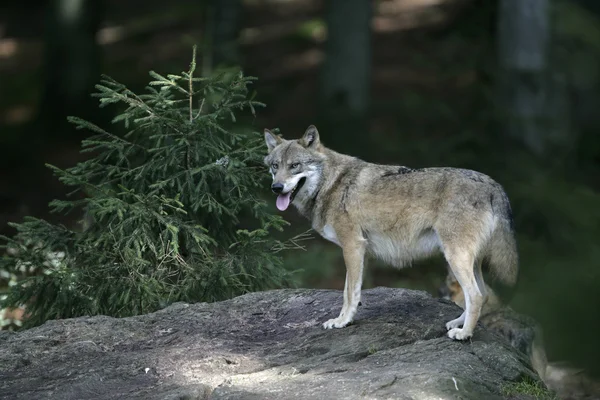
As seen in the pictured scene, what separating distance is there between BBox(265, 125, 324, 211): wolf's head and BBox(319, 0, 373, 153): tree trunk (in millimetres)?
11565

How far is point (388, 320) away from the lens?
787cm

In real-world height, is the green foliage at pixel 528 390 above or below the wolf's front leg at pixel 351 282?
below

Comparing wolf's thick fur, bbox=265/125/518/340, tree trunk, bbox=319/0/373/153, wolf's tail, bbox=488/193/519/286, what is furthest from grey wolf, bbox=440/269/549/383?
tree trunk, bbox=319/0/373/153

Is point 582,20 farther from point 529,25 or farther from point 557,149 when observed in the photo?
point 557,149

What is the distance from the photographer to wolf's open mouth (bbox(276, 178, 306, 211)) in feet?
26.8

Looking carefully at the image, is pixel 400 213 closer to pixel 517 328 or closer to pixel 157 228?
pixel 517 328

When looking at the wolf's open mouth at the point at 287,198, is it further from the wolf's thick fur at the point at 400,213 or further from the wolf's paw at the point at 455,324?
the wolf's paw at the point at 455,324

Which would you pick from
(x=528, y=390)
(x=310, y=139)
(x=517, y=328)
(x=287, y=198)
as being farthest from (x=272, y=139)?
(x=528, y=390)

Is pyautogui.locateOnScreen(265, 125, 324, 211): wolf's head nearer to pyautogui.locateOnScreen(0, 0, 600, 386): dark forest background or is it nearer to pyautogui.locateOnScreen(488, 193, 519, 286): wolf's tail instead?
pyautogui.locateOnScreen(488, 193, 519, 286): wolf's tail

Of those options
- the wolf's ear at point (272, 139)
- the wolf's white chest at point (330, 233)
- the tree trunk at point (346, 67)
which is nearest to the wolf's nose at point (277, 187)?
the wolf's white chest at point (330, 233)

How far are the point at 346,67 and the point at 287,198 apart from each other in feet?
43.4

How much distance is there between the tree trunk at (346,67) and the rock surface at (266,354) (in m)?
12.1

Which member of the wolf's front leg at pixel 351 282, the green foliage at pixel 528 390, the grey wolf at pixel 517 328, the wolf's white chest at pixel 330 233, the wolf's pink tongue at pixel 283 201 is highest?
the wolf's pink tongue at pixel 283 201

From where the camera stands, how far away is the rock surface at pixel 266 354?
6359 mm
